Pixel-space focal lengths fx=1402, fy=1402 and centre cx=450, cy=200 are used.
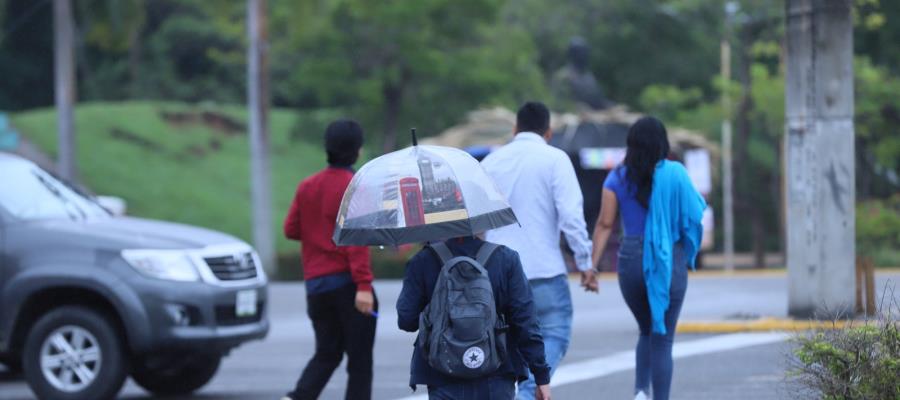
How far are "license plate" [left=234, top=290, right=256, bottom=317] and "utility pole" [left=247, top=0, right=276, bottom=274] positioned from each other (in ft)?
55.9

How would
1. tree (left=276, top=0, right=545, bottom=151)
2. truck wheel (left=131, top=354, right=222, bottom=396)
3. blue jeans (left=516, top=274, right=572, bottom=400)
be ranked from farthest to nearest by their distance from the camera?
tree (left=276, top=0, right=545, bottom=151) → truck wheel (left=131, top=354, right=222, bottom=396) → blue jeans (left=516, top=274, right=572, bottom=400)

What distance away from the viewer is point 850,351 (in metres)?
6.08

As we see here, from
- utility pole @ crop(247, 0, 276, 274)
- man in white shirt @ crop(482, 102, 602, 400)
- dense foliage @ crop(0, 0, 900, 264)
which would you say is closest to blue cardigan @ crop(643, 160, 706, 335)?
man in white shirt @ crop(482, 102, 602, 400)

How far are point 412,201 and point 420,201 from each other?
37 millimetres

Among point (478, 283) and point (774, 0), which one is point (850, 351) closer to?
point (478, 283)

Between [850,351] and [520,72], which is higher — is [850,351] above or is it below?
below

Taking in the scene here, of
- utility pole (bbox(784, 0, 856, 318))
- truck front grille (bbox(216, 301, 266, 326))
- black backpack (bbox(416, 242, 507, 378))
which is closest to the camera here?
black backpack (bbox(416, 242, 507, 378))

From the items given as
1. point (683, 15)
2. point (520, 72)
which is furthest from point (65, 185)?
point (683, 15)

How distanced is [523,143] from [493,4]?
2479 cm

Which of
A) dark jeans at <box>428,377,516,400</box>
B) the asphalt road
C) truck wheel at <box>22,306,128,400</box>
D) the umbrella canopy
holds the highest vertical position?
the umbrella canopy

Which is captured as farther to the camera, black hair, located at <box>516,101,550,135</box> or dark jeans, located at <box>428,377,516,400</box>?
black hair, located at <box>516,101,550,135</box>

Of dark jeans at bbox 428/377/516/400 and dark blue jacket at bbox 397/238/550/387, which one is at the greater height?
dark blue jacket at bbox 397/238/550/387

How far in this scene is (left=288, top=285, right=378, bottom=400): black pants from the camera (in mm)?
7781

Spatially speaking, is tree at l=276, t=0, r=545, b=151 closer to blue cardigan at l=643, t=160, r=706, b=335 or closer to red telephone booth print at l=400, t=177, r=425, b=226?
blue cardigan at l=643, t=160, r=706, b=335
